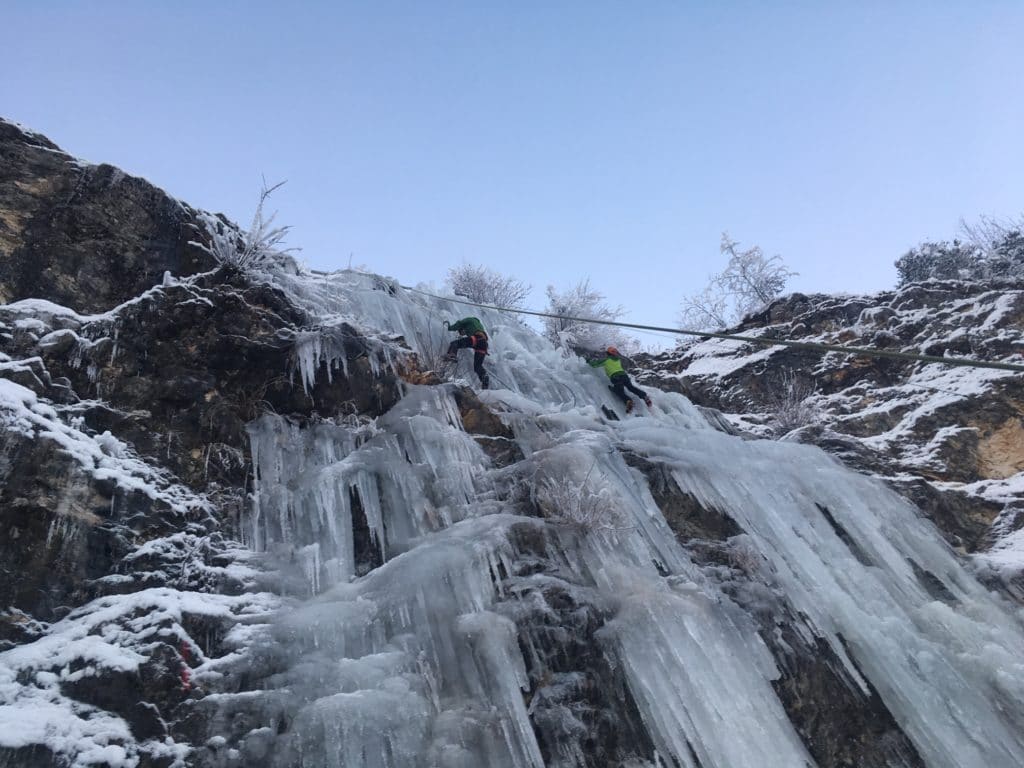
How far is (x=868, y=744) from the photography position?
4.54 m

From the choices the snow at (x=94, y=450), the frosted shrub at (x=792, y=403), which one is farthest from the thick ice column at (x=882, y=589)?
the snow at (x=94, y=450)

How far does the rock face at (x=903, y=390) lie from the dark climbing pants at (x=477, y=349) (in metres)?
3.80

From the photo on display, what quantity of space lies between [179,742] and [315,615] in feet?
3.10

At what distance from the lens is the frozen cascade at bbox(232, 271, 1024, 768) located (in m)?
3.86

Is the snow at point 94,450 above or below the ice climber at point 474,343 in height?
below

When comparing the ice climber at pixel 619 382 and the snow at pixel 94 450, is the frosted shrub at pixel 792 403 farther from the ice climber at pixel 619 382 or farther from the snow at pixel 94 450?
the snow at pixel 94 450

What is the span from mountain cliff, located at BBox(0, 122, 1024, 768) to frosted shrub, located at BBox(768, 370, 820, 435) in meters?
1.52

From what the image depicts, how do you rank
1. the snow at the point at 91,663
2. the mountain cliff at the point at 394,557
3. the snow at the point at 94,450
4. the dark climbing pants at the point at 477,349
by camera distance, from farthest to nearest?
the dark climbing pants at the point at 477,349, the snow at the point at 94,450, the mountain cliff at the point at 394,557, the snow at the point at 91,663

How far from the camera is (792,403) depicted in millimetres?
10078

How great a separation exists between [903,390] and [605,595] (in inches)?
270

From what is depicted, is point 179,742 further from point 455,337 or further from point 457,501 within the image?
point 455,337

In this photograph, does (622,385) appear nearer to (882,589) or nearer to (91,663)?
(882,589)

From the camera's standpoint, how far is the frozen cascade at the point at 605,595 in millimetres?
3855

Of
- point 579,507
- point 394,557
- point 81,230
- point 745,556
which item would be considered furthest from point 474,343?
point 745,556
